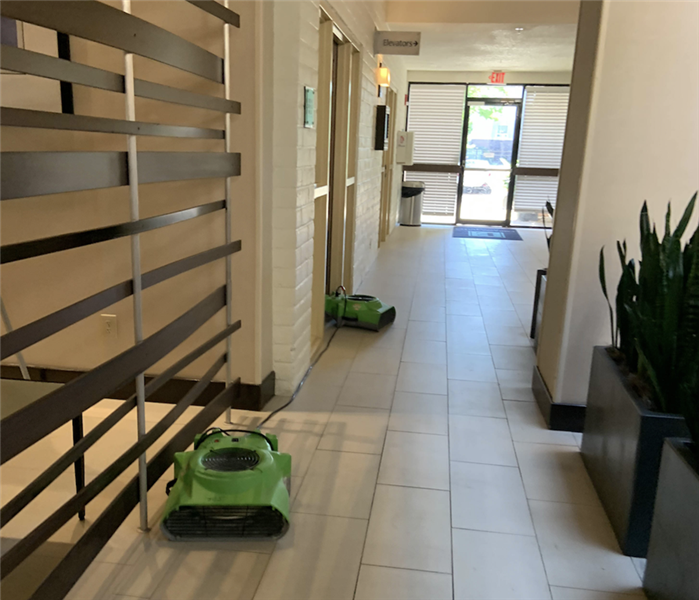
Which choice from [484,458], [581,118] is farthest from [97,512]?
[581,118]

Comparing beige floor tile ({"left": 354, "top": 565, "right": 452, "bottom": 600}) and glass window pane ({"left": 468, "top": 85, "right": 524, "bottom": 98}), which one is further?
glass window pane ({"left": 468, "top": 85, "right": 524, "bottom": 98})

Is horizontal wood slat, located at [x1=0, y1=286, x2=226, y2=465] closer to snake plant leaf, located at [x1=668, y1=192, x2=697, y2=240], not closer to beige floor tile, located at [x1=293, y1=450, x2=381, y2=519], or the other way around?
beige floor tile, located at [x1=293, y1=450, x2=381, y2=519]

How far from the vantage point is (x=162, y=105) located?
2592 mm

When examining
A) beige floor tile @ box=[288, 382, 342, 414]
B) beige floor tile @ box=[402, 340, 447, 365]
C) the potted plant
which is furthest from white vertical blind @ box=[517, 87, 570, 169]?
the potted plant

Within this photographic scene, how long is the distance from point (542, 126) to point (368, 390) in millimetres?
8317

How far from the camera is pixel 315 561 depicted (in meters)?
1.88

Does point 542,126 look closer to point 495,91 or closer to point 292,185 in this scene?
point 495,91

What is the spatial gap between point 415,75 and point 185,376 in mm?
8736

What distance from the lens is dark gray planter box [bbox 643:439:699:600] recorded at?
4.90ft

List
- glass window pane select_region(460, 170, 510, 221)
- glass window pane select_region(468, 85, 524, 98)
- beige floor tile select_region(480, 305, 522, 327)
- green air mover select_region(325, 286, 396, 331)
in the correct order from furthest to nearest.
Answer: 1. glass window pane select_region(460, 170, 510, 221)
2. glass window pane select_region(468, 85, 524, 98)
3. beige floor tile select_region(480, 305, 522, 327)
4. green air mover select_region(325, 286, 396, 331)

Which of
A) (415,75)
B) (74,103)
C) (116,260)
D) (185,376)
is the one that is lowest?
(185,376)

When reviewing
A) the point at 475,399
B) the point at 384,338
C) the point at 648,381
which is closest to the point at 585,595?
the point at 648,381

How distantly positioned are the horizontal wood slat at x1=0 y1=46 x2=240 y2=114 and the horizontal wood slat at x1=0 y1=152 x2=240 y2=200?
0.55ft

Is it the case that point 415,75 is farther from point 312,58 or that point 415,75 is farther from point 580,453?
point 580,453
